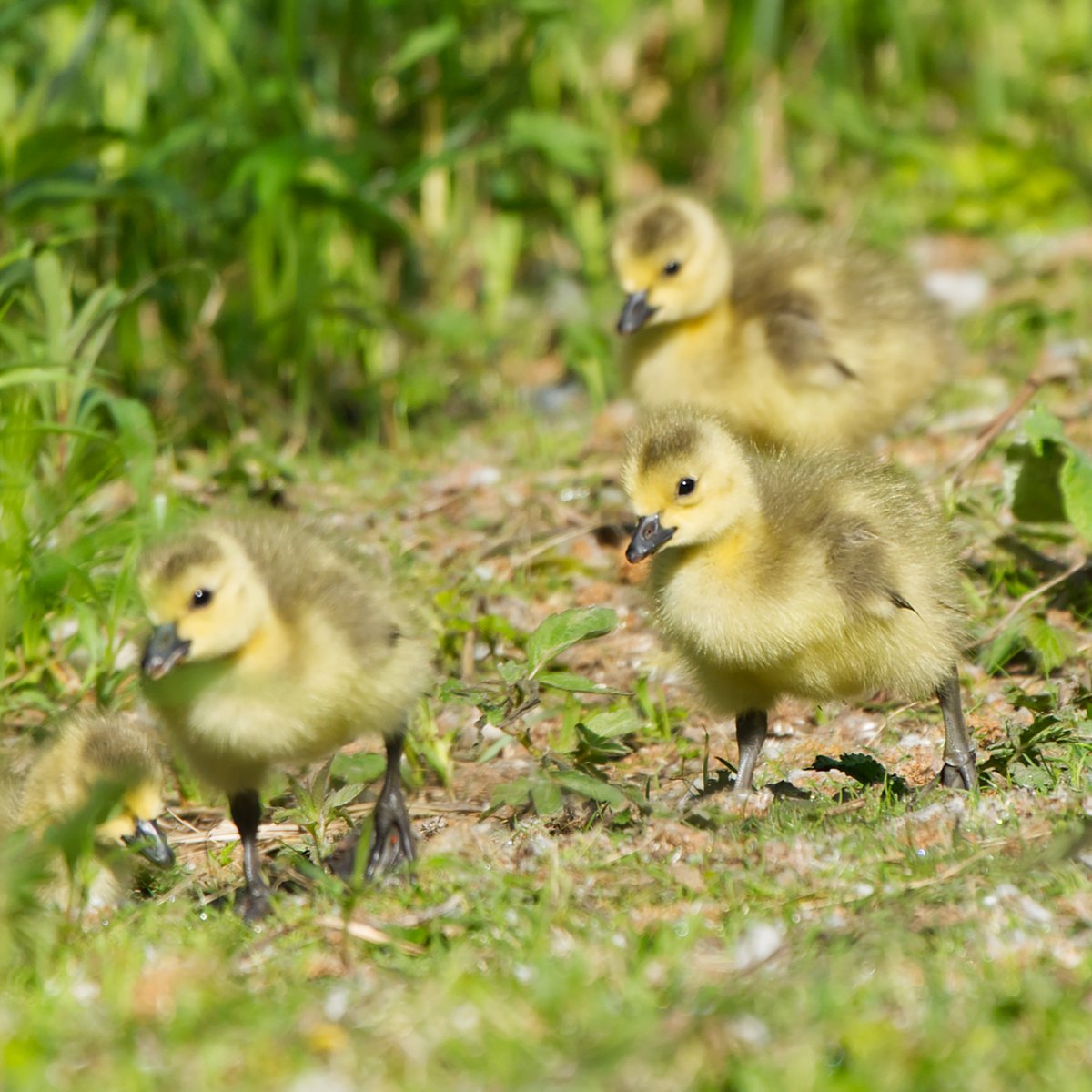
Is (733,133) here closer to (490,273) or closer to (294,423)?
(490,273)

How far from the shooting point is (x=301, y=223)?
6770 millimetres

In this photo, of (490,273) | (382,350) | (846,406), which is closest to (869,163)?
(490,273)

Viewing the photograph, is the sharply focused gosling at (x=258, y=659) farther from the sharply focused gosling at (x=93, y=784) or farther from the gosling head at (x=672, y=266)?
the gosling head at (x=672, y=266)

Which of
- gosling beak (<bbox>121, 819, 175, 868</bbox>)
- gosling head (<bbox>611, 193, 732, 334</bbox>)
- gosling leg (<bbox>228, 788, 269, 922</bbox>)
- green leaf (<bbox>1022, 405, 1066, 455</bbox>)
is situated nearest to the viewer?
gosling leg (<bbox>228, 788, 269, 922</bbox>)

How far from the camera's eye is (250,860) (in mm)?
3889

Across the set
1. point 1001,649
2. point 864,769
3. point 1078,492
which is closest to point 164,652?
point 864,769

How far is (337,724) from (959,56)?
6805 millimetres

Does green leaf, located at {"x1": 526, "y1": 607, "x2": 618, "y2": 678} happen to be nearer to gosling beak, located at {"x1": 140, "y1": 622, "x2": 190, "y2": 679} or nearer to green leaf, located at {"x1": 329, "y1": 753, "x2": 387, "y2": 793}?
green leaf, located at {"x1": 329, "y1": 753, "x2": 387, "y2": 793}

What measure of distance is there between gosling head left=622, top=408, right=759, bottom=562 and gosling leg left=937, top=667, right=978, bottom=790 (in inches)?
24.0

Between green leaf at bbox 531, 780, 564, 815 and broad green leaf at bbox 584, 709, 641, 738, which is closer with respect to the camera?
green leaf at bbox 531, 780, 564, 815

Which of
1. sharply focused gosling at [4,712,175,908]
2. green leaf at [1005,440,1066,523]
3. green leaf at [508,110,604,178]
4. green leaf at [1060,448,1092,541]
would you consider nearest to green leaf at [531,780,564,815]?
sharply focused gosling at [4,712,175,908]

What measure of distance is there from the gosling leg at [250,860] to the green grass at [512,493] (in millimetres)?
93

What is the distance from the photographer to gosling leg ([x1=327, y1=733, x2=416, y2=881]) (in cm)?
400

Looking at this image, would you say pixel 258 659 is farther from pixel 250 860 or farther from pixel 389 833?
pixel 389 833
